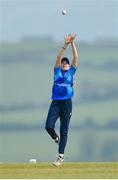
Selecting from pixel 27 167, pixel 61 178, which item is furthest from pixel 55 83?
pixel 61 178

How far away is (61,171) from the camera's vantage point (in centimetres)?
1508

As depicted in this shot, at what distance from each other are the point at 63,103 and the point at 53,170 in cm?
168

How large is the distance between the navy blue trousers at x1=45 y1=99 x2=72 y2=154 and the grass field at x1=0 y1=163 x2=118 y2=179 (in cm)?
54

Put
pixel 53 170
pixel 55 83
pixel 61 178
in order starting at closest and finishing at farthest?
pixel 61 178, pixel 53 170, pixel 55 83

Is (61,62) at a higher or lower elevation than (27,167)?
higher

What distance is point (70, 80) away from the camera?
53.6 feet

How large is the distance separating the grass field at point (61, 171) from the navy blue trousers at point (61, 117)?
1.76ft

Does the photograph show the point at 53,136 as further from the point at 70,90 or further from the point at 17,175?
the point at 17,175

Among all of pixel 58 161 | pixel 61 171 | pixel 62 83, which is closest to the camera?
pixel 61 171

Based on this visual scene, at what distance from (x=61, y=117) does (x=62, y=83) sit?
0.73 metres

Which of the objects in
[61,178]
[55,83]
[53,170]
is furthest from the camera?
[55,83]

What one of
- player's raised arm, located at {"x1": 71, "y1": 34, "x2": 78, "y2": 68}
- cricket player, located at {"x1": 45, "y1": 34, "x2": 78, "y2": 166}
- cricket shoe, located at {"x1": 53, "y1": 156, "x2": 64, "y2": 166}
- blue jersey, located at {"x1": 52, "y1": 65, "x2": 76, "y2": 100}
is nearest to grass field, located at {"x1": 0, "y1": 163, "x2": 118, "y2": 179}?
cricket shoe, located at {"x1": 53, "y1": 156, "x2": 64, "y2": 166}

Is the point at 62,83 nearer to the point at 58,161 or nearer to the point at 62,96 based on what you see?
the point at 62,96

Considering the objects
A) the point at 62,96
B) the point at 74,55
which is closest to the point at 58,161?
the point at 62,96
